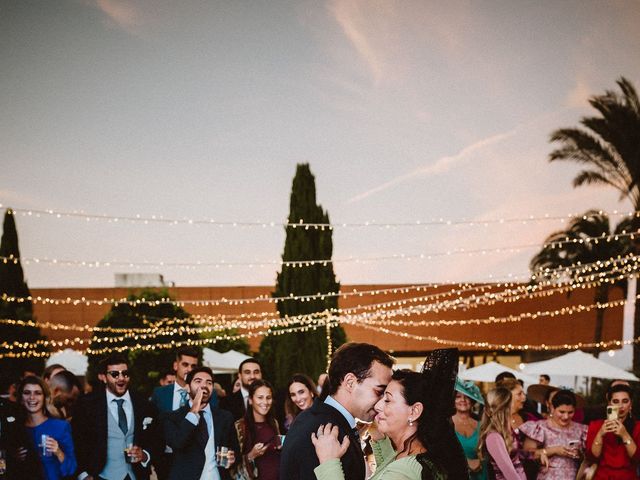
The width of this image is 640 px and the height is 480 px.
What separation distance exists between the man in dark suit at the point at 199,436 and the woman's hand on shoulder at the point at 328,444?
2.77 m

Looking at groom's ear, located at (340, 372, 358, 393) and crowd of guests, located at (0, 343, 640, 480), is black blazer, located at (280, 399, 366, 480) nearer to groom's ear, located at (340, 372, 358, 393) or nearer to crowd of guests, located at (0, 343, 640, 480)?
groom's ear, located at (340, 372, 358, 393)

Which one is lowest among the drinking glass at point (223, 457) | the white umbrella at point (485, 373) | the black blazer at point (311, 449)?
the white umbrella at point (485, 373)

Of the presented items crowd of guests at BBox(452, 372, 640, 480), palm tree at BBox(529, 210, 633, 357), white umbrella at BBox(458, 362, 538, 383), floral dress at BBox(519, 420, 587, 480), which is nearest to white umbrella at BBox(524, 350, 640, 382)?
white umbrella at BBox(458, 362, 538, 383)

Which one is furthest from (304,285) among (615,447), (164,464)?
(615,447)

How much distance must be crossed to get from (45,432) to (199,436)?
1.40 m

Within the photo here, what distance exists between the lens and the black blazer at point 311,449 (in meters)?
3.15

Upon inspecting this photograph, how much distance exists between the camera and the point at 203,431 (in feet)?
20.0

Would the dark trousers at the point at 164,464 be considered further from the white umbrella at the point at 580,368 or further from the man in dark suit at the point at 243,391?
the white umbrella at the point at 580,368

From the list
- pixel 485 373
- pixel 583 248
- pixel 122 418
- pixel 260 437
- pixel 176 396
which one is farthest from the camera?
pixel 583 248

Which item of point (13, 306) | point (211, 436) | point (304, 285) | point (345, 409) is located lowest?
point (211, 436)

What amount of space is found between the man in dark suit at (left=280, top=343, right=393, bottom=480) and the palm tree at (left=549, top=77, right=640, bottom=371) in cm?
1516

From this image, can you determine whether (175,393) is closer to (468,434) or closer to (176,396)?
(176,396)

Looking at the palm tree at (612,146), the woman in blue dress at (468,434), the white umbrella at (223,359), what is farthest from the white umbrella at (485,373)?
the woman in blue dress at (468,434)

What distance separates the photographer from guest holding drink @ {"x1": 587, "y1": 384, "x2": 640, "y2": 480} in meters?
6.59
